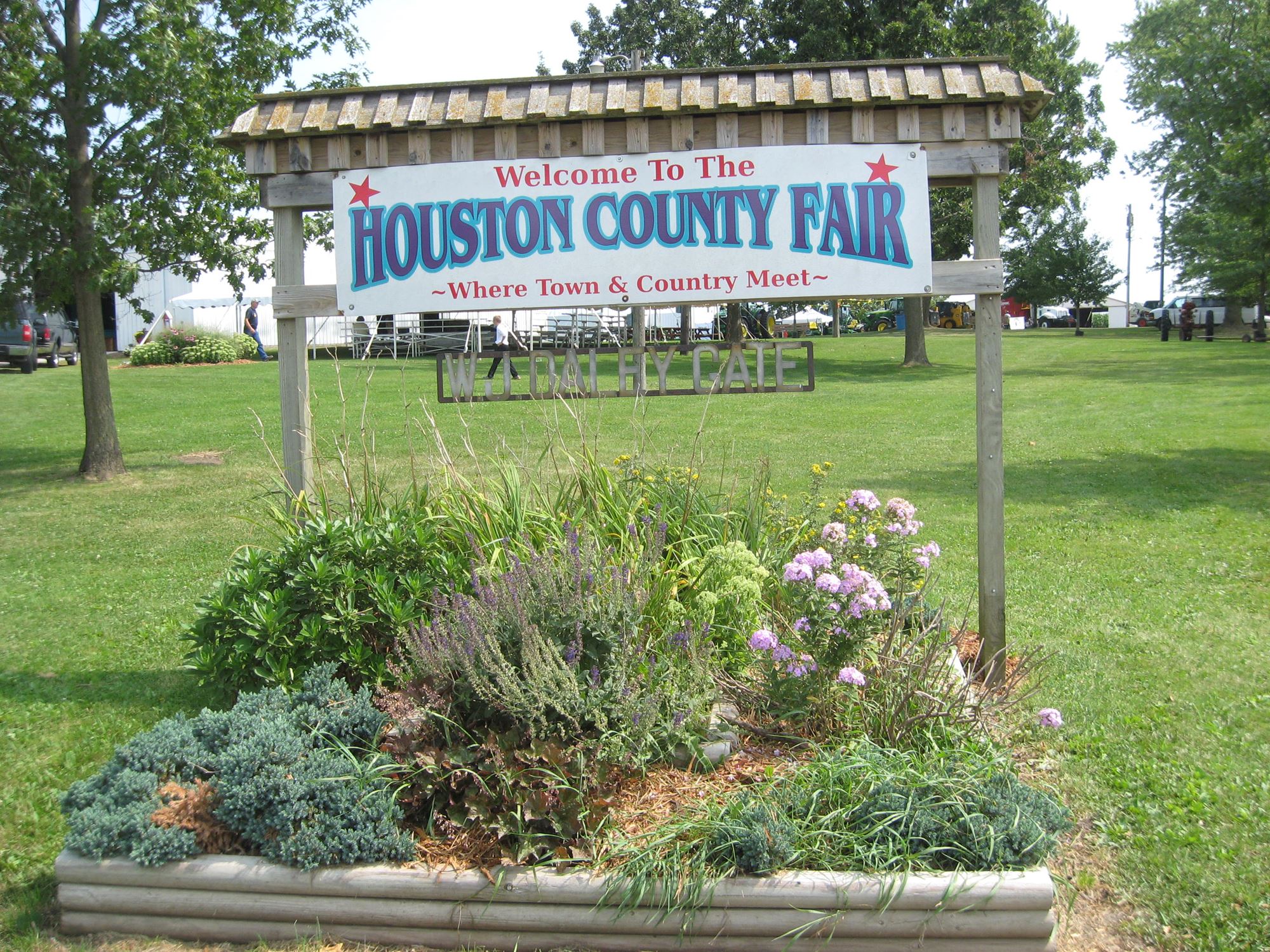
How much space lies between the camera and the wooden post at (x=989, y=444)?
528 cm

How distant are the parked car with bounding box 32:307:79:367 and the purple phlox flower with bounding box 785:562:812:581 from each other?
26.2m

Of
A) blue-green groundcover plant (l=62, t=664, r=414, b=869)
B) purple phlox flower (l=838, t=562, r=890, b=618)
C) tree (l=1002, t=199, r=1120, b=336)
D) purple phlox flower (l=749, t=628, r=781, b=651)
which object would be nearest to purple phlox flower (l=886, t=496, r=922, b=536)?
purple phlox flower (l=838, t=562, r=890, b=618)

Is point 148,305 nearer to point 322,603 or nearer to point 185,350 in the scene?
point 185,350

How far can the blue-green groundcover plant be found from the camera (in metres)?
3.51

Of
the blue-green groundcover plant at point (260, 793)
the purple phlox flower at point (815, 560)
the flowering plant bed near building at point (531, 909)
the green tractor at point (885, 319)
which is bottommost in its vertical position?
the flowering plant bed near building at point (531, 909)

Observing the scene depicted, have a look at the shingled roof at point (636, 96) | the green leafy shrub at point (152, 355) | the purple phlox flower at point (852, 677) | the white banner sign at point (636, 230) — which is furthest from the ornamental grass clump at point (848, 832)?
the green leafy shrub at point (152, 355)

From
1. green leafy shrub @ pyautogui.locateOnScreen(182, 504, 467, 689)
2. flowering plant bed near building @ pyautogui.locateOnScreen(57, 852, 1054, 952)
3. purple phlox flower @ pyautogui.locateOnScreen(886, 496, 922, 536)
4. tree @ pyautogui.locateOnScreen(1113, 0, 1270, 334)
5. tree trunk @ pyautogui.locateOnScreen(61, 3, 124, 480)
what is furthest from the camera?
tree @ pyautogui.locateOnScreen(1113, 0, 1270, 334)

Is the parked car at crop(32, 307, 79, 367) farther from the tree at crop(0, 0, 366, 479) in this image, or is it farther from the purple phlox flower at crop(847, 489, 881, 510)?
the purple phlox flower at crop(847, 489, 881, 510)

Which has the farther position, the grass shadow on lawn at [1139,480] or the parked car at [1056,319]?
the parked car at [1056,319]

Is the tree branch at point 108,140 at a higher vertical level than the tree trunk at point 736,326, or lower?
higher

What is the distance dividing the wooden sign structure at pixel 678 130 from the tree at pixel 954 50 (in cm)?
1917

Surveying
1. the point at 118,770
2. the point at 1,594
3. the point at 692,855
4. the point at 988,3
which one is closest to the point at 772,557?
the point at 692,855

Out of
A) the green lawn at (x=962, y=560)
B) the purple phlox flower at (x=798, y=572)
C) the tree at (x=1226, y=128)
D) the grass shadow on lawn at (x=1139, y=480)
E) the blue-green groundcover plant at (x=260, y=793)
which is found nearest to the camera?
the blue-green groundcover plant at (x=260, y=793)

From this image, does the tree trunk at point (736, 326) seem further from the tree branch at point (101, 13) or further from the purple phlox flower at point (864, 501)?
the tree branch at point (101, 13)
